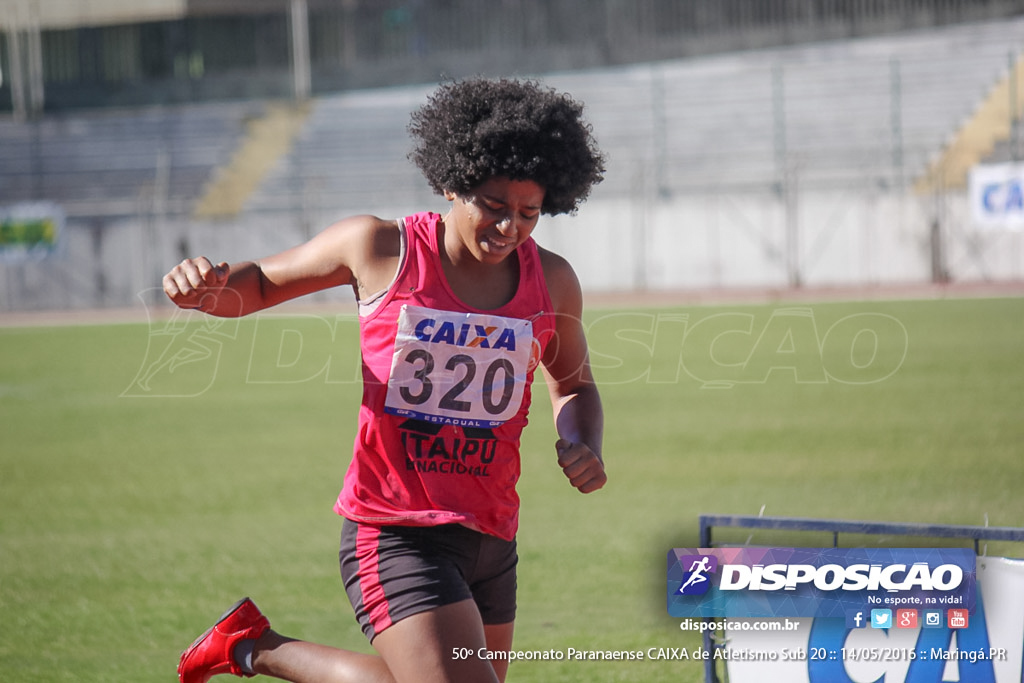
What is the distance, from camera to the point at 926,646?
3.60m

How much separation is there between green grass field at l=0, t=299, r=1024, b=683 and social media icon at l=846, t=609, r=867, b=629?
0.90 m

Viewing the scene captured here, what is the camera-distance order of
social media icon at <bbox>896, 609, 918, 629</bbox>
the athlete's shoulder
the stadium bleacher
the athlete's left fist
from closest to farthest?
social media icon at <bbox>896, 609, 918, 629</bbox>
the athlete's left fist
the athlete's shoulder
the stadium bleacher

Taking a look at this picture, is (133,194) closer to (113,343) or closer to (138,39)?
(138,39)

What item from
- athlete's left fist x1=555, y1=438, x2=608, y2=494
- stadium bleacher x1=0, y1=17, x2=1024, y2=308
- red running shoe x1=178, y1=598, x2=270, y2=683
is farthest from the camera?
stadium bleacher x1=0, y1=17, x2=1024, y2=308

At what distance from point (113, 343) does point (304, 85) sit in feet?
63.6

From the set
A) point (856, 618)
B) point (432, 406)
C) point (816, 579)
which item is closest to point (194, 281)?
point (432, 406)

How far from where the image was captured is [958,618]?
3.60 meters

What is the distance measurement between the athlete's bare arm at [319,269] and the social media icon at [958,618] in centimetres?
188

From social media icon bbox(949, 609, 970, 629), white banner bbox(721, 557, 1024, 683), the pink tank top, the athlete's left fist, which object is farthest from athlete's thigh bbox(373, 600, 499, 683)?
social media icon bbox(949, 609, 970, 629)

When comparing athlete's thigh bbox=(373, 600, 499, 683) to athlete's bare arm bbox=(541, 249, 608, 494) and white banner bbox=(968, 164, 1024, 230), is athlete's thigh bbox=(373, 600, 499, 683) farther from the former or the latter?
white banner bbox=(968, 164, 1024, 230)

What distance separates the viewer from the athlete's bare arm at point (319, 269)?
366 cm
